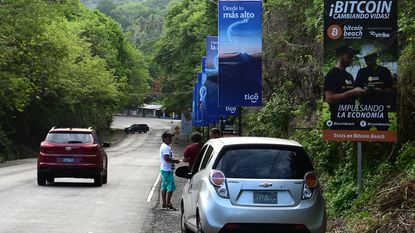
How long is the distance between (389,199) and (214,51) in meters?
20.2

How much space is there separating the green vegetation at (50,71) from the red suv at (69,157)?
64.7 feet

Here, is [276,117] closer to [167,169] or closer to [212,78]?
[212,78]

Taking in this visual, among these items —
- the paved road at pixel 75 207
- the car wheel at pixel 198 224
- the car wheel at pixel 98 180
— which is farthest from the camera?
the car wheel at pixel 98 180

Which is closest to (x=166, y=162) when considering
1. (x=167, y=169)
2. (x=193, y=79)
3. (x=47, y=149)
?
(x=167, y=169)

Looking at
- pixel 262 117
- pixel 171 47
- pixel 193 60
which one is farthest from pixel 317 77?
pixel 171 47

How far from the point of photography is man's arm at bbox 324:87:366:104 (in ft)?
37.4

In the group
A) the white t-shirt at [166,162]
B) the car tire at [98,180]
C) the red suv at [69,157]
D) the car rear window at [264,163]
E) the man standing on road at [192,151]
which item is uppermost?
the car rear window at [264,163]

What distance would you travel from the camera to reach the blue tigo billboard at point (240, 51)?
20969 millimetres

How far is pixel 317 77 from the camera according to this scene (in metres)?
21.1

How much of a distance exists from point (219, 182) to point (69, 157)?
42.3 ft

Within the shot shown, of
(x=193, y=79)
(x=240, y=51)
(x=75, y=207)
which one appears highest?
(x=240, y=51)

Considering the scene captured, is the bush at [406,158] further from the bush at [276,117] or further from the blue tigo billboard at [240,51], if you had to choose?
the bush at [276,117]

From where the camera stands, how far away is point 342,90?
11.5 meters

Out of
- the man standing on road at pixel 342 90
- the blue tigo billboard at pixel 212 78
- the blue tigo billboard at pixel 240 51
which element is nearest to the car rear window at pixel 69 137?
the blue tigo billboard at pixel 240 51
